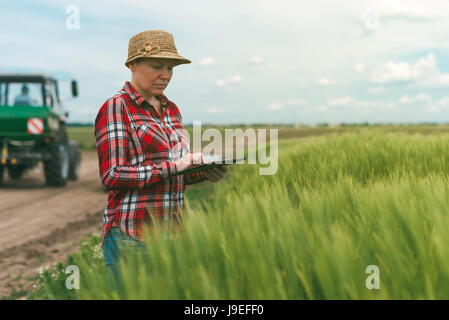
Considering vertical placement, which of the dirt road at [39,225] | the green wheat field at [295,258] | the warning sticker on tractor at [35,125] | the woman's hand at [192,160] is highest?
the warning sticker on tractor at [35,125]

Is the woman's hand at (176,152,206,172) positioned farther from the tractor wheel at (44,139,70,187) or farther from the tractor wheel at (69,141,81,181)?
the tractor wheel at (69,141,81,181)

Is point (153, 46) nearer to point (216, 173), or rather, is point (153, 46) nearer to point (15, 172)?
point (216, 173)

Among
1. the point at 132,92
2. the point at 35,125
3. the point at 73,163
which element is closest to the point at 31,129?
the point at 35,125

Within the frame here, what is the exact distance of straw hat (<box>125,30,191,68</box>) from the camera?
193 cm

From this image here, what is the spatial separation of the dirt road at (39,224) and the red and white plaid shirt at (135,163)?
305 cm

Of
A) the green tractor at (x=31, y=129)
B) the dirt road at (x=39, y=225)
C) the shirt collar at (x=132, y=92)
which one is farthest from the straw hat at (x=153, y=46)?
the green tractor at (x=31, y=129)

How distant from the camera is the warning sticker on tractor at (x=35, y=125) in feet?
36.2

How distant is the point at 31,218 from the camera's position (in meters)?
7.75

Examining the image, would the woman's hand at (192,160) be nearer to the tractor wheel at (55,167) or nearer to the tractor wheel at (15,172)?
the tractor wheel at (55,167)

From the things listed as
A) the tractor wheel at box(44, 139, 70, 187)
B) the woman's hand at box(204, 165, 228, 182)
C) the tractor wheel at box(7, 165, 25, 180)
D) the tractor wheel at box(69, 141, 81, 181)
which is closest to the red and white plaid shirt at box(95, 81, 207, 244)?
the woman's hand at box(204, 165, 228, 182)

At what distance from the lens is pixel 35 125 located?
11031 mm

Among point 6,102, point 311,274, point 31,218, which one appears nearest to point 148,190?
point 311,274
